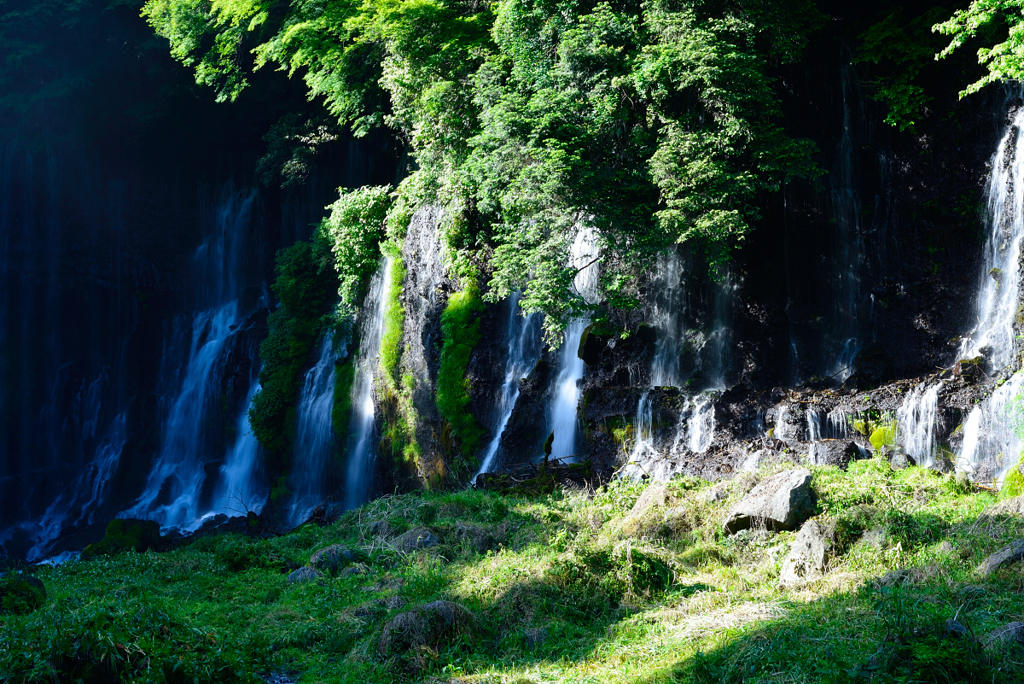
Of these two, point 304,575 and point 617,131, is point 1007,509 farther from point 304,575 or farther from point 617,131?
point 617,131

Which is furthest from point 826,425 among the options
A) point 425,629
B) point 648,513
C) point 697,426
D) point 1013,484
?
point 425,629

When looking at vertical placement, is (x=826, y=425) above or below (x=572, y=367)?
below

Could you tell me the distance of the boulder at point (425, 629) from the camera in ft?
23.7

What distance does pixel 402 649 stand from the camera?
7273 mm

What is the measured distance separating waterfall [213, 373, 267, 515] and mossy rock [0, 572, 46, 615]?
38.4ft

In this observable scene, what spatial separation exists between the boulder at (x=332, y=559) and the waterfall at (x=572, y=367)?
462cm

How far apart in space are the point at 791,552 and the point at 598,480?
532cm

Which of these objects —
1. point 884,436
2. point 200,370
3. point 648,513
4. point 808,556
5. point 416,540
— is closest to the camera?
point 808,556

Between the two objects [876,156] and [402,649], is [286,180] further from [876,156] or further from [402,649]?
[402,649]

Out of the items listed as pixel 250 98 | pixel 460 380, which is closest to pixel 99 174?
pixel 250 98

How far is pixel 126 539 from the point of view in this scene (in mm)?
16203

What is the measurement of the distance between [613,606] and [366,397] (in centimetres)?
1288

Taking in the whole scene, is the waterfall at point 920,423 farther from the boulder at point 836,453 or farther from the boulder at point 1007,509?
the boulder at point 1007,509

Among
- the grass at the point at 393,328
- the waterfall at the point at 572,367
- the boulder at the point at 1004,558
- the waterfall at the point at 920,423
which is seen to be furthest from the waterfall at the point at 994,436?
the grass at the point at 393,328
